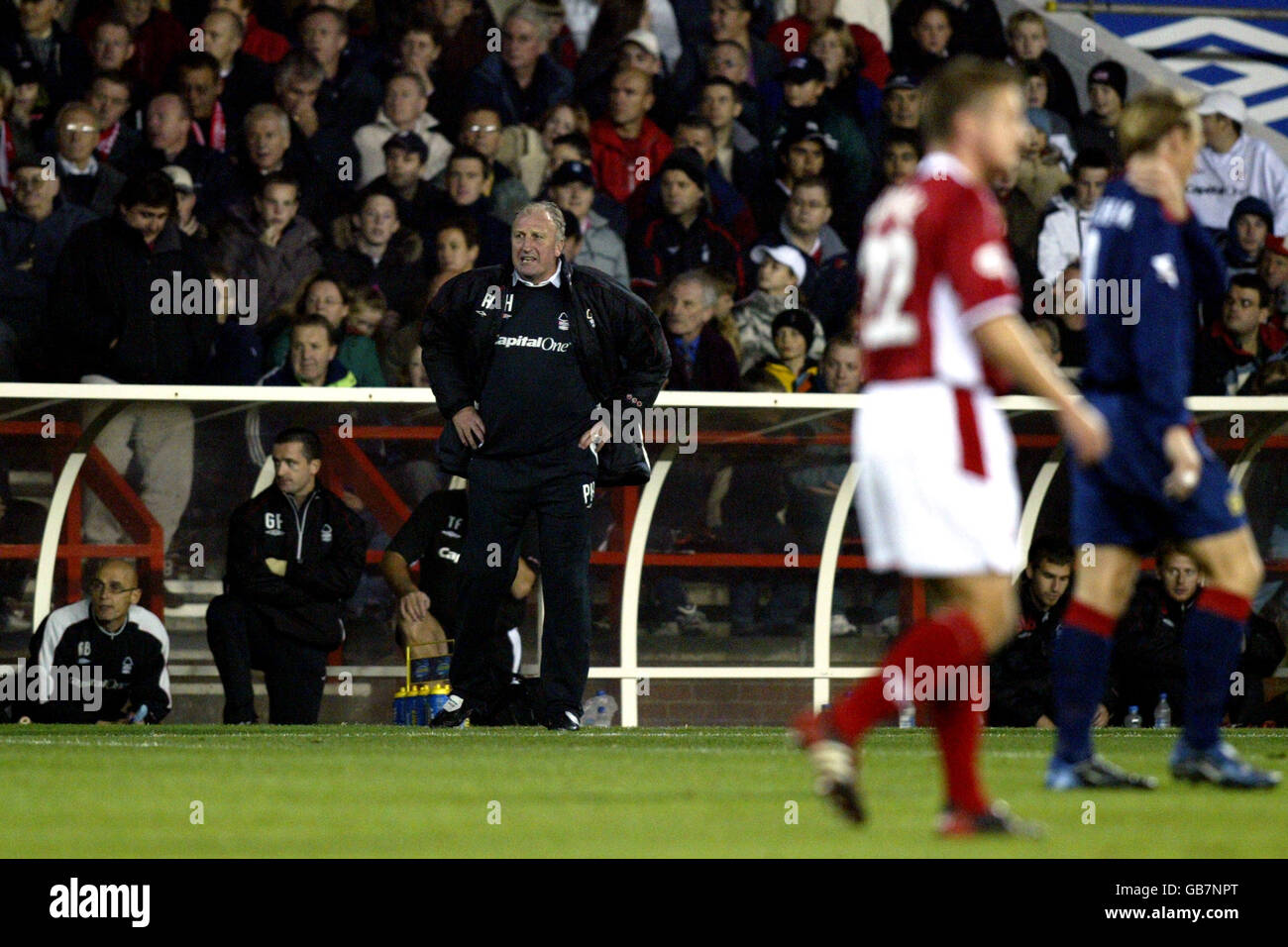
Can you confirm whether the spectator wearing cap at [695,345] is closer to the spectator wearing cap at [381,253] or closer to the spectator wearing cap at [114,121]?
the spectator wearing cap at [381,253]

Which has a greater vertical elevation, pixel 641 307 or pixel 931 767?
pixel 641 307

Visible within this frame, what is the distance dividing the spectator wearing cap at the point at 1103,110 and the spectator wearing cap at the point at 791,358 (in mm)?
3951

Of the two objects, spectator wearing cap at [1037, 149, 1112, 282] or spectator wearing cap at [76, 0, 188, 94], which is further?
spectator wearing cap at [76, 0, 188, 94]

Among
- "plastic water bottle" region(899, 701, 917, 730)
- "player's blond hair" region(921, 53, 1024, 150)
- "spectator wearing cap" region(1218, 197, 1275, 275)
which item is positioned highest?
"spectator wearing cap" region(1218, 197, 1275, 275)

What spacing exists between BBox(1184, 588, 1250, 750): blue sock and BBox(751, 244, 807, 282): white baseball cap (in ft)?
22.5

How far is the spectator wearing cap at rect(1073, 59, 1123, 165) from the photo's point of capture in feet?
49.6

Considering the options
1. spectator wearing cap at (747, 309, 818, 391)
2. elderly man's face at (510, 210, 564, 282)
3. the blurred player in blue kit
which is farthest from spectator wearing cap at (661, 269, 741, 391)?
the blurred player in blue kit

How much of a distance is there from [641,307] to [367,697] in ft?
9.92

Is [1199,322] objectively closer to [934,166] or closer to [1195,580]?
[1195,580]

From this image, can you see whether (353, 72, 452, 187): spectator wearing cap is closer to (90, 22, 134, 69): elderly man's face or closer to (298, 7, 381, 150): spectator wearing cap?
(298, 7, 381, 150): spectator wearing cap

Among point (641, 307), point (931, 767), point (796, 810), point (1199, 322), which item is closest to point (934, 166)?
point (796, 810)

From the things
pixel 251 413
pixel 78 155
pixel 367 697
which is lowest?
→ pixel 367 697

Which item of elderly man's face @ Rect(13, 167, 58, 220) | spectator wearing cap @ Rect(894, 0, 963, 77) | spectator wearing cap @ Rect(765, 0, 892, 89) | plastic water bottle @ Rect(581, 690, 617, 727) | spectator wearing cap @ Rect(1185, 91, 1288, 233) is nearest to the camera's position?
plastic water bottle @ Rect(581, 690, 617, 727)
